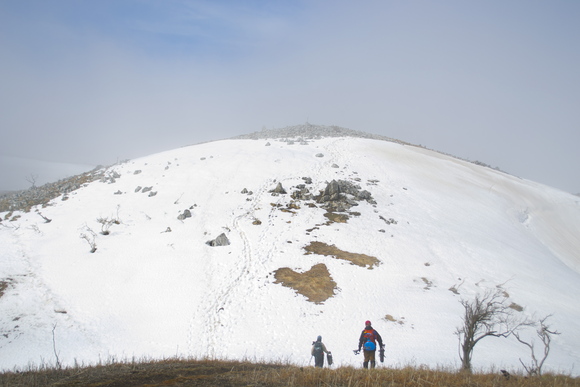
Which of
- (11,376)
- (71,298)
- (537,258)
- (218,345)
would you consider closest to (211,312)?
(218,345)

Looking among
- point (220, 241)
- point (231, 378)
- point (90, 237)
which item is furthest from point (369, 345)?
point (90, 237)

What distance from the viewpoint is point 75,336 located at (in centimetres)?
1524

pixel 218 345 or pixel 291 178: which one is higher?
pixel 291 178

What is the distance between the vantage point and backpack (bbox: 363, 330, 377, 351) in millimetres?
10961

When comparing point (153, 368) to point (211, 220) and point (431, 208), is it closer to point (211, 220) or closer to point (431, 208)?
point (211, 220)

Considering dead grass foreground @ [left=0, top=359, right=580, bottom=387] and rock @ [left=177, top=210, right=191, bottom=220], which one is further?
rock @ [left=177, top=210, right=191, bottom=220]

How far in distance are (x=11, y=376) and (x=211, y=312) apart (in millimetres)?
10332

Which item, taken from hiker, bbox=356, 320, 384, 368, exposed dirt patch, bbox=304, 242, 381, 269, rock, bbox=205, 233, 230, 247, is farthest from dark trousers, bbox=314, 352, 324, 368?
rock, bbox=205, 233, 230, 247

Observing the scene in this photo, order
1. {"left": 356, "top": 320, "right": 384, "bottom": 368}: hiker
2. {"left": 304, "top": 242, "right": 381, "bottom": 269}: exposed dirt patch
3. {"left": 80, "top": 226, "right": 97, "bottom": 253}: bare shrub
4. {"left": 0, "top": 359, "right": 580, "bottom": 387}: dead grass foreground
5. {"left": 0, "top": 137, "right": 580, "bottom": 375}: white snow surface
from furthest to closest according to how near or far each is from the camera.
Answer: {"left": 80, "top": 226, "right": 97, "bottom": 253}: bare shrub < {"left": 304, "top": 242, "right": 381, "bottom": 269}: exposed dirt patch < {"left": 0, "top": 137, "right": 580, "bottom": 375}: white snow surface < {"left": 356, "top": 320, "right": 384, "bottom": 368}: hiker < {"left": 0, "top": 359, "right": 580, "bottom": 387}: dead grass foreground

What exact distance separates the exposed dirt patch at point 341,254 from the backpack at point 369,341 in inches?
419

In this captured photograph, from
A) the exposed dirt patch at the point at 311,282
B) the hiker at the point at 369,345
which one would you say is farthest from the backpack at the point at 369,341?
the exposed dirt patch at the point at 311,282

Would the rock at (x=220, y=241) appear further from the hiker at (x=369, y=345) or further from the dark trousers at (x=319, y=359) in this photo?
the hiker at (x=369, y=345)

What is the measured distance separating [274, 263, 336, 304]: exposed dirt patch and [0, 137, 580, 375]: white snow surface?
0.46 metres

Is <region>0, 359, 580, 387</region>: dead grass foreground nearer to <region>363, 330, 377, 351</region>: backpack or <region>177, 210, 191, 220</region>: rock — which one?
<region>363, 330, 377, 351</region>: backpack
